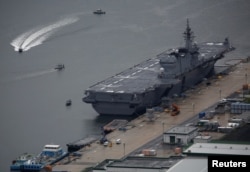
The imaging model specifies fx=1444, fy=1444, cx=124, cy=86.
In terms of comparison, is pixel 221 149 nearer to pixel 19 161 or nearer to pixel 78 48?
pixel 19 161

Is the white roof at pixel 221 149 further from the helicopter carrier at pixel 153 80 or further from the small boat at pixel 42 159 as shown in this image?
the helicopter carrier at pixel 153 80

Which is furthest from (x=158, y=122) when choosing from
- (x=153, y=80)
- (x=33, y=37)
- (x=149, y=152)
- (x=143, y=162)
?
(x=33, y=37)

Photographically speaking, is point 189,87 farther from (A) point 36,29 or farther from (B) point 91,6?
(B) point 91,6

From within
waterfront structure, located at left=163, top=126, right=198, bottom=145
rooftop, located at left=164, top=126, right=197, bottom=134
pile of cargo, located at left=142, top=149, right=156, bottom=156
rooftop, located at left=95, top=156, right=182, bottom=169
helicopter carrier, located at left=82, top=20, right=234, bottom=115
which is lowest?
rooftop, located at left=95, top=156, right=182, bottom=169

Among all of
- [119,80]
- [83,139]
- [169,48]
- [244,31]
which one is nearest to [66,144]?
[83,139]

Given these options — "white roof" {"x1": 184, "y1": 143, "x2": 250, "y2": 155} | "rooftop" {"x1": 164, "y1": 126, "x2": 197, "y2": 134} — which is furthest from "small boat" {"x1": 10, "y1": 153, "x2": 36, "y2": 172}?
"white roof" {"x1": 184, "y1": 143, "x2": 250, "y2": 155}

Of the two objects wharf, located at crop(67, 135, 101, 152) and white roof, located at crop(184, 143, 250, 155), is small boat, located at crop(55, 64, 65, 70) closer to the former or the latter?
wharf, located at crop(67, 135, 101, 152)
